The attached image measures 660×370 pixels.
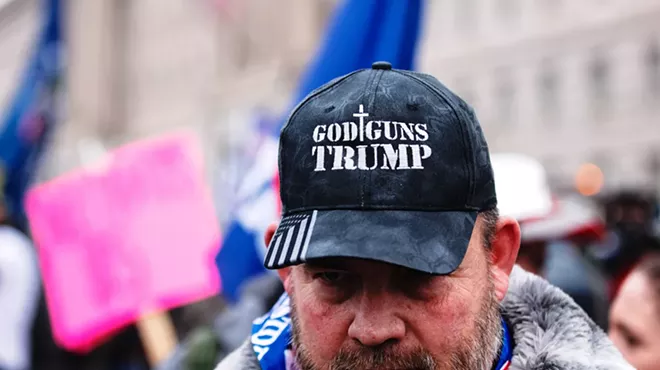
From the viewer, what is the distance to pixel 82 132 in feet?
187

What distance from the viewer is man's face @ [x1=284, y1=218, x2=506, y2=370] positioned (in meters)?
1.59

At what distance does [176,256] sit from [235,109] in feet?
120

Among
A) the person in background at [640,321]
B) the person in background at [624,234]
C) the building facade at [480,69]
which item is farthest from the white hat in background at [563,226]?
the building facade at [480,69]

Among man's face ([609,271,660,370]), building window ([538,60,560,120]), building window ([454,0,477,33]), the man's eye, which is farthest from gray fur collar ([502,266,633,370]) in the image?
building window ([454,0,477,33])

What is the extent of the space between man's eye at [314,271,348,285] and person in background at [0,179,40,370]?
4052mm

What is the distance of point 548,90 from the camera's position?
2981cm

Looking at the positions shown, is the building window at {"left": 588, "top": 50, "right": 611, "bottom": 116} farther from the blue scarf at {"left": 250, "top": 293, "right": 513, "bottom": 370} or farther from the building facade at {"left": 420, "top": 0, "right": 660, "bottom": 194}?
the blue scarf at {"left": 250, "top": 293, "right": 513, "bottom": 370}

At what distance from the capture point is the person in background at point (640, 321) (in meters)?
2.88

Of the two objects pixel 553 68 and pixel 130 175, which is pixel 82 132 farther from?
pixel 130 175

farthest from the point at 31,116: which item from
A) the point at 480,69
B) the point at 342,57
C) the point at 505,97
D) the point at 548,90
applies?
the point at 480,69

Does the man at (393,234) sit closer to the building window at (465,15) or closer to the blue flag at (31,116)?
the blue flag at (31,116)

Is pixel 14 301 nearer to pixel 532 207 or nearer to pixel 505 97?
pixel 532 207

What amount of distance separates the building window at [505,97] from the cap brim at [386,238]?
29855 mm

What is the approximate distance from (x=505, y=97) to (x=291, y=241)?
30427 mm
